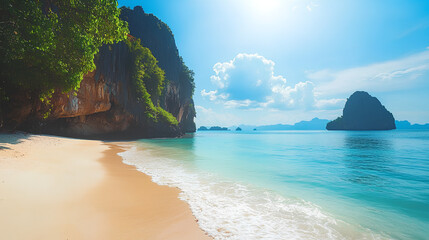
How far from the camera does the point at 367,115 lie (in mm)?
131875

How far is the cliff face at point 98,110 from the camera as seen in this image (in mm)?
13579

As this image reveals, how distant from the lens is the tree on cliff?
8117 millimetres

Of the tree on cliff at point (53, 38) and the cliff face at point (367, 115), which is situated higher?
the cliff face at point (367, 115)

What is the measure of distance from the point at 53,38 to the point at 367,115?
17423 cm

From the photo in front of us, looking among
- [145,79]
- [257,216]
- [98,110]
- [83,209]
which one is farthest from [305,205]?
[145,79]

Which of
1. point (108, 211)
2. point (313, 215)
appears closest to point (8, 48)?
point (108, 211)

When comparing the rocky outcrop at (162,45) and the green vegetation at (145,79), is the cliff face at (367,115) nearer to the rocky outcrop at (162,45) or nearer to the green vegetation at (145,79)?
the rocky outcrop at (162,45)

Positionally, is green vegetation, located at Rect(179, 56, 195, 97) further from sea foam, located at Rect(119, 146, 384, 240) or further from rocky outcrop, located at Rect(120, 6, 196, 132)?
sea foam, located at Rect(119, 146, 384, 240)

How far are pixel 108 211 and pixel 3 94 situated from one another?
1284cm

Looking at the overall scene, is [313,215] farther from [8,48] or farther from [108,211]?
[8,48]

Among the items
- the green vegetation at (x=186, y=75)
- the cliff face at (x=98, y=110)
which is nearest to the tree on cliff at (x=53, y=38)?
the cliff face at (x=98, y=110)

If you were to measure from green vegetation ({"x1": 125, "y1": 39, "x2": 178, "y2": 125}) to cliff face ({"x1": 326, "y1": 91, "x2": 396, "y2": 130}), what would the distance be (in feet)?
495

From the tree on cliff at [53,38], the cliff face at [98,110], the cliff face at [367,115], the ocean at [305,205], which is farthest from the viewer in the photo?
the cliff face at [367,115]

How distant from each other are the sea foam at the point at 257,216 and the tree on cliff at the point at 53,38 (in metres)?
8.71
